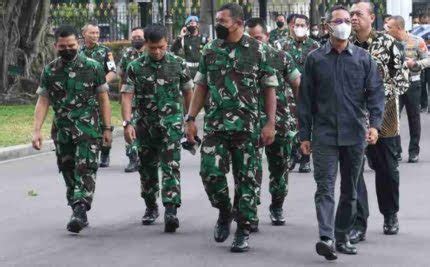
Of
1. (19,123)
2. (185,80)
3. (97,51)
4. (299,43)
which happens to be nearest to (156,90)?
(185,80)

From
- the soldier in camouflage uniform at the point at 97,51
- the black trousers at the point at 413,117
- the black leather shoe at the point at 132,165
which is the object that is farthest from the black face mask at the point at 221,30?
the black trousers at the point at 413,117

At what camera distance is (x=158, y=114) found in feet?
38.6

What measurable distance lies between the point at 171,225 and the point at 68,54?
1.65 meters

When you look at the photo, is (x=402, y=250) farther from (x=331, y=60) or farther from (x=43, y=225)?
(x=43, y=225)

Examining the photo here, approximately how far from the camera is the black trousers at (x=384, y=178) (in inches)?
422

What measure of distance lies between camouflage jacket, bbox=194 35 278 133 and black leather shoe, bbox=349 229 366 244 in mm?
1093

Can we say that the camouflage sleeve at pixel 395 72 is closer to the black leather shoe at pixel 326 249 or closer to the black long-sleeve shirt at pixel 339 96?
the black long-sleeve shirt at pixel 339 96

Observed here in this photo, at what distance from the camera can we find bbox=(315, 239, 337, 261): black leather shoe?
9.70 m

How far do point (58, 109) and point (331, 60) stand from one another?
2843mm

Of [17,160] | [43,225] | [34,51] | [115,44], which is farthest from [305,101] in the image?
[115,44]

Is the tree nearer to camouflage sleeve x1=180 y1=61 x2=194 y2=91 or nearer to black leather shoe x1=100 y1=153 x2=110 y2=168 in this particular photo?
black leather shoe x1=100 y1=153 x2=110 y2=168

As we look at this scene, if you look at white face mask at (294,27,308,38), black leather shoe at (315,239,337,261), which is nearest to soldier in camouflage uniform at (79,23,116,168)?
white face mask at (294,27,308,38)

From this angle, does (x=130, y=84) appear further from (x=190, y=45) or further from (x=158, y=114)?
(x=190, y=45)

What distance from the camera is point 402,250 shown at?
34.2ft
